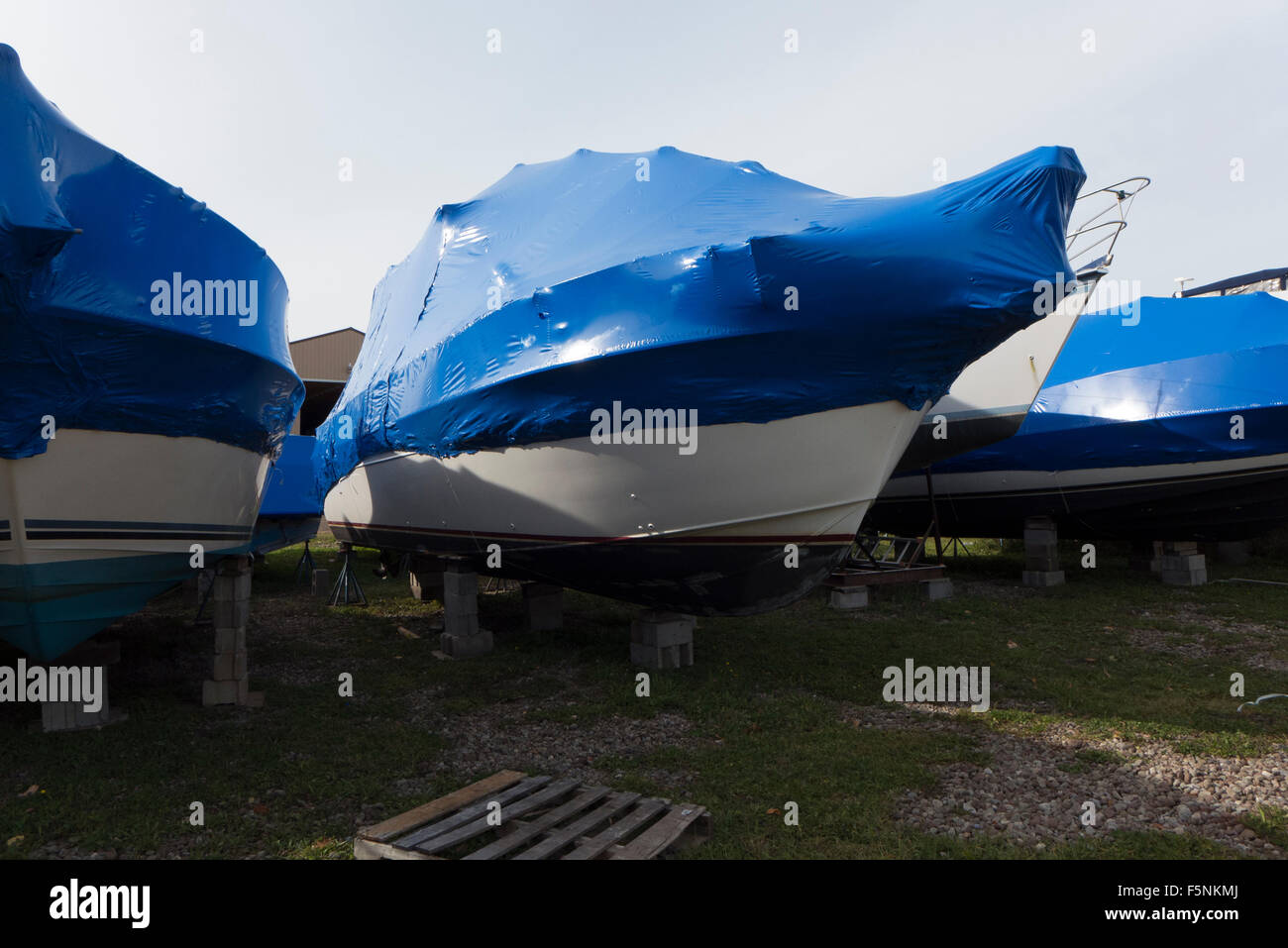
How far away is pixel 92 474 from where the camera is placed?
434 centimetres

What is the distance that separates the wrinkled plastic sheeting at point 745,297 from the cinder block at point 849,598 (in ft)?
14.7

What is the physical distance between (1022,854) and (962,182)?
3.63 meters

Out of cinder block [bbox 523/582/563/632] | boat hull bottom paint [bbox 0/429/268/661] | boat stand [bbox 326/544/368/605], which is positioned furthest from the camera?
boat stand [bbox 326/544/368/605]

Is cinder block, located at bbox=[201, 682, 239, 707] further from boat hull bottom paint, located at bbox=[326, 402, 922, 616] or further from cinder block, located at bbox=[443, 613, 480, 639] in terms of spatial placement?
boat hull bottom paint, located at bbox=[326, 402, 922, 616]

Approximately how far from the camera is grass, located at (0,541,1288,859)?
138 inches

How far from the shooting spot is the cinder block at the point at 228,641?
5512mm

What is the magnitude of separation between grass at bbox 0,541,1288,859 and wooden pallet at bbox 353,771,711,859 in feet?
0.73

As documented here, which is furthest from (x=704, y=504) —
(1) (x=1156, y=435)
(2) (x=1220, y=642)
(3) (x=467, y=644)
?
(1) (x=1156, y=435)

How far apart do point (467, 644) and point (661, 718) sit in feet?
7.97

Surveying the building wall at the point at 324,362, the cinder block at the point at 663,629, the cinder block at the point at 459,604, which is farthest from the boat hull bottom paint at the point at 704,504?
the building wall at the point at 324,362

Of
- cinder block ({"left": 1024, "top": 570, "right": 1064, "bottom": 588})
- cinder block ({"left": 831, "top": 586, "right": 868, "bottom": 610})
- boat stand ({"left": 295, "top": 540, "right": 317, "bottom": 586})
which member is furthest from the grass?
boat stand ({"left": 295, "top": 540, "right": 317, "bottom": 586})

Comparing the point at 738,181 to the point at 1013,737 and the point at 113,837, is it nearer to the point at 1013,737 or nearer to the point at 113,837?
the point at 1013,737

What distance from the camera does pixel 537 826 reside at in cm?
330

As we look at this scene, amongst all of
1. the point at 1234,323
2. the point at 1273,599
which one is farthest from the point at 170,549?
the point at 1234,323
